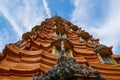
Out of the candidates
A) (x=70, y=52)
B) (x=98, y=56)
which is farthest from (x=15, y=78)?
(x=98, y=56)

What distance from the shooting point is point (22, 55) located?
15.3 m

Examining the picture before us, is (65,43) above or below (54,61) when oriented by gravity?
above

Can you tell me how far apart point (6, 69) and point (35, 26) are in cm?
1824

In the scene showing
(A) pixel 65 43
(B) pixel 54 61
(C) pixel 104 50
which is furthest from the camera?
(C) pixel 104 50

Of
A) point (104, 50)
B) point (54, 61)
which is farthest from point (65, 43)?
point (54, 61)

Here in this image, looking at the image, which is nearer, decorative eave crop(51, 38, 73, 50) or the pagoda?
the pagoda

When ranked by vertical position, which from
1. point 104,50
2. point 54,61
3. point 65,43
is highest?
point 65,43

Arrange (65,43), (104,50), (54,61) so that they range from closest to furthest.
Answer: (54,61) < (65,43) < (104,50)

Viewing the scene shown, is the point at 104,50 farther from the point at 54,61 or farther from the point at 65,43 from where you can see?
the point at 54,61

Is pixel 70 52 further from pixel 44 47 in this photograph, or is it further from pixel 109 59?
pixel 109 59

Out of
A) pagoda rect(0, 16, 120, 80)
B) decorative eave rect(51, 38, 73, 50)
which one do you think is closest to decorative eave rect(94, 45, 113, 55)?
pagoda rect(0, 16, 120, 80)

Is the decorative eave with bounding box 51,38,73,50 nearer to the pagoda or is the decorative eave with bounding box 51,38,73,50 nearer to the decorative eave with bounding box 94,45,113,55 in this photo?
the pagoda

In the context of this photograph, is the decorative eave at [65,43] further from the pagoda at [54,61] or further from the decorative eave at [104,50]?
the decorative eave at [104,50]

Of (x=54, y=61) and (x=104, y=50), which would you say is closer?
(x=54, y=61)
